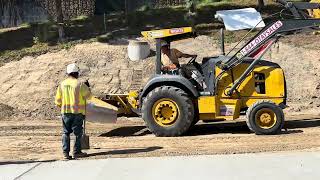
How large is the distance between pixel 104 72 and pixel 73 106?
9566 mm

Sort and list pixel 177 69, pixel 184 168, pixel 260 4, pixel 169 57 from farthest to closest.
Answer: pixel 260 4
pixel 169 57
pixel 177 69
pixel 184 168

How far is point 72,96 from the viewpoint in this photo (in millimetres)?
10375

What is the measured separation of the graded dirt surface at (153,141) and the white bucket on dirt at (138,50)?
523 cm

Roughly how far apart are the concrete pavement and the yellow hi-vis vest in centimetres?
102

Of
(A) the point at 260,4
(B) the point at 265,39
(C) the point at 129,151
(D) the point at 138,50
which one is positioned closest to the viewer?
(C) the point at 129,151

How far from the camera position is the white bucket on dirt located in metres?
20.2

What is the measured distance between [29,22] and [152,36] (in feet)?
50.2

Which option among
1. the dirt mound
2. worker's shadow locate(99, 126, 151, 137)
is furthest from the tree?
worker's shadow locate(99, 126, 151, 137)

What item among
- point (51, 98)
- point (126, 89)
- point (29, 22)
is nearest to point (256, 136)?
point (126, 89)

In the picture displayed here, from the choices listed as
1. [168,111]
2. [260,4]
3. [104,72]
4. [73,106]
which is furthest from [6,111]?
[260,4]

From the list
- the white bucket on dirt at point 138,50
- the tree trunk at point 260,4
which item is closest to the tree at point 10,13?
the white bucket on dirt at point 138,50

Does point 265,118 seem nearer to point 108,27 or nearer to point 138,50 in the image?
point 138,50

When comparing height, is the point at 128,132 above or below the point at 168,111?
below

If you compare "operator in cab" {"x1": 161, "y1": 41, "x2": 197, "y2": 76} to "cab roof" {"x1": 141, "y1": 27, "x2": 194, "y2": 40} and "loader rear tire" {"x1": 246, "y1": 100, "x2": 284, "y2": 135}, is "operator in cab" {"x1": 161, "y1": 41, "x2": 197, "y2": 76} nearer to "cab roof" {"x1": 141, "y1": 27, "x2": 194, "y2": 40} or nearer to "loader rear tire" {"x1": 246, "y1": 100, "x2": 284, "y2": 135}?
"cab roof" {"x1": 141, "y1": 27, "x2": 194, "y2": 40}
